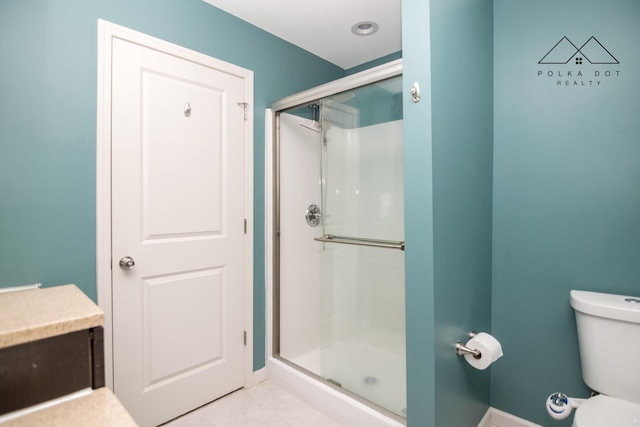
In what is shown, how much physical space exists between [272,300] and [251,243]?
426mm

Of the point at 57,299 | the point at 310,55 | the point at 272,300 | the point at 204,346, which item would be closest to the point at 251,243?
the point at 272,300

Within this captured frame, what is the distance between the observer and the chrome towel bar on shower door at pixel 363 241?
5.67 ft

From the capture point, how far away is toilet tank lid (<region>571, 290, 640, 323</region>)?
48.4 inches

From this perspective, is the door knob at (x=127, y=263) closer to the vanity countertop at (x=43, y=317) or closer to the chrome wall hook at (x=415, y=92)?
the vanity countertop at (x=43, y=317)

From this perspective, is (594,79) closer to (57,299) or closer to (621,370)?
(621,370)

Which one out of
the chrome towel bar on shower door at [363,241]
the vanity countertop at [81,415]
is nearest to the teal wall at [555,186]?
the chrome towel bar on shower door at [363,241]

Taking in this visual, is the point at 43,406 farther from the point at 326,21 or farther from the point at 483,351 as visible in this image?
the point at 326,21

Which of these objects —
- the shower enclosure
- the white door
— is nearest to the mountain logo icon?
the shower enclosure

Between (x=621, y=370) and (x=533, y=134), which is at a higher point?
(x=533, y=134)

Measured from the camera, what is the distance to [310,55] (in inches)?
96.5

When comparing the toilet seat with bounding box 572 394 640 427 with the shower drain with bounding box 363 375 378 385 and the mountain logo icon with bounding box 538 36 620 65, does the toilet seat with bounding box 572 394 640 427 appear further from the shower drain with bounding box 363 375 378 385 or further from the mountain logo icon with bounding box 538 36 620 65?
the mountain logo icon with bounding box 538 36 620 65

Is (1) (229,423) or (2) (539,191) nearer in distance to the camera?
(2) (539,191)

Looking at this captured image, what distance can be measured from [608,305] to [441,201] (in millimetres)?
784

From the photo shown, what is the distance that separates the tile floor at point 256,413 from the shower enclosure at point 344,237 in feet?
0.60
